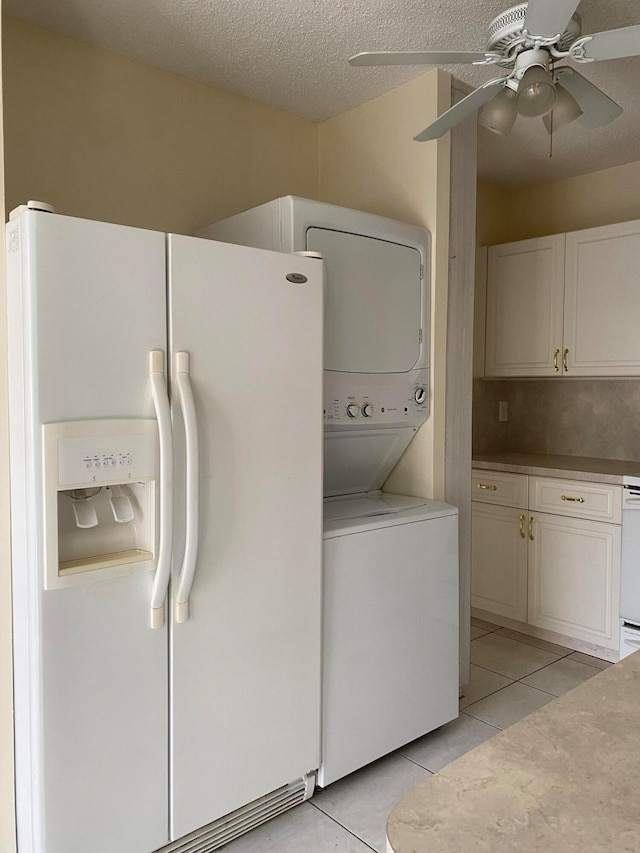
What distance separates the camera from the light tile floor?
199cm

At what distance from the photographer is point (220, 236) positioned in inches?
98.5

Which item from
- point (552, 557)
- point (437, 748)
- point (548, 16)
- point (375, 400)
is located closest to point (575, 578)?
point (552, 557)

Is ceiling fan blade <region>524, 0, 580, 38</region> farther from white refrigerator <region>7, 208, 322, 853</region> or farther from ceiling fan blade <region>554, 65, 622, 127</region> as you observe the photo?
white refrigerator <region>7, 208, 322, 853</region>

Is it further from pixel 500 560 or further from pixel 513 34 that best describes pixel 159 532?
pixel 500 560

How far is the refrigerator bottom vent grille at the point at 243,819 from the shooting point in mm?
1811

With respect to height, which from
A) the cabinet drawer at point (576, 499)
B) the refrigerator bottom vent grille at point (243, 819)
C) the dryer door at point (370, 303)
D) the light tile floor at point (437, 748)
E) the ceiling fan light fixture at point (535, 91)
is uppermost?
the ceiling fan light fixture at point (535, 91)

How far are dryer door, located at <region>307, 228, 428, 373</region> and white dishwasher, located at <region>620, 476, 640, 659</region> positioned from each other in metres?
1.28

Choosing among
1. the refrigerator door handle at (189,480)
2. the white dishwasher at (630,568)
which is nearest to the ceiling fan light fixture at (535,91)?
the refrigerator door handle at (189,480)

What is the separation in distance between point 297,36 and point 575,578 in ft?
8.92

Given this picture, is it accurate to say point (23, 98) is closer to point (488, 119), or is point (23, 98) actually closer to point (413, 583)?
point (488, 119)

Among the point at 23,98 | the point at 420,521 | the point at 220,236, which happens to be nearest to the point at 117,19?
the point at 23,98

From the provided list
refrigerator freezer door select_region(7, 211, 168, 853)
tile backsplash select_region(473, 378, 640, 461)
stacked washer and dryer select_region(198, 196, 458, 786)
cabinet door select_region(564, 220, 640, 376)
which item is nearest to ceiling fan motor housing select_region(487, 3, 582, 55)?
stacked washer and dryer select_region(198, 196, 458, 786)

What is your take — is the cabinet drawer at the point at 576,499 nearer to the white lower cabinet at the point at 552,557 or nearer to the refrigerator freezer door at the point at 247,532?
the white lower cabinet at the point at 552,557

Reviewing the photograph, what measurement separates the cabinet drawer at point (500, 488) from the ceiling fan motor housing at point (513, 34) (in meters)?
2.23
